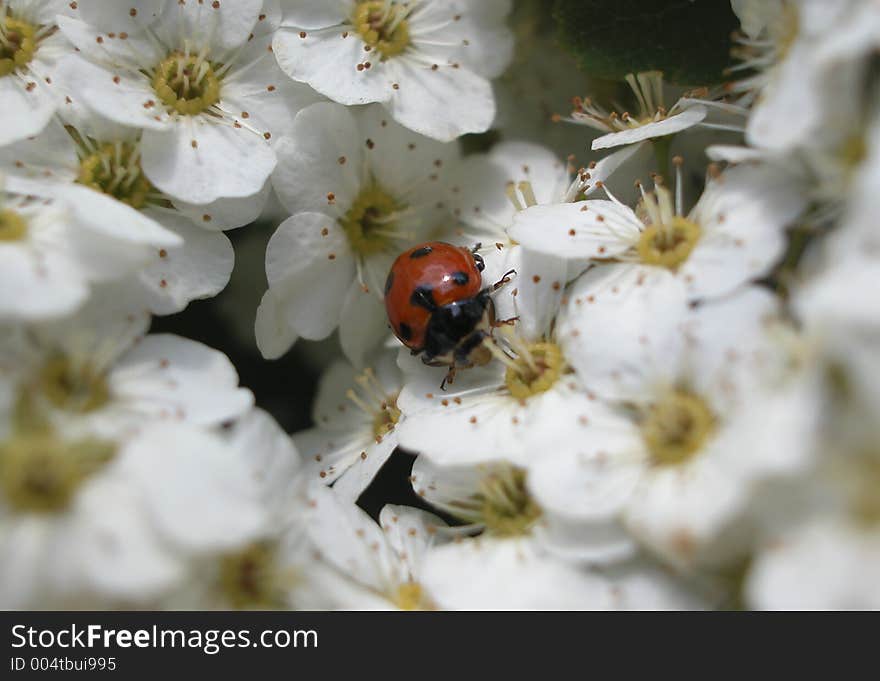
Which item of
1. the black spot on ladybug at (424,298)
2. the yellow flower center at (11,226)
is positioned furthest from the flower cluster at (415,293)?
the black spot on ladybug at (424,298)

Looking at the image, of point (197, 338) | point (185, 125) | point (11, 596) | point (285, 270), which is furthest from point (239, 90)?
point (11, 596)

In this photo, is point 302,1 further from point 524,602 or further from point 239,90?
point 524,602

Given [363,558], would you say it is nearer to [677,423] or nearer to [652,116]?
[677,423]

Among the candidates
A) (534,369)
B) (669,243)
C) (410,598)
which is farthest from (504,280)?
(410,598)

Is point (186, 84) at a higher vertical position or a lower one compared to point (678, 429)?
higher

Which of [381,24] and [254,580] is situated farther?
[381,24]

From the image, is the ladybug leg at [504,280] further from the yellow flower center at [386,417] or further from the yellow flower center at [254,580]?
the yellow flower center at [254,580]
